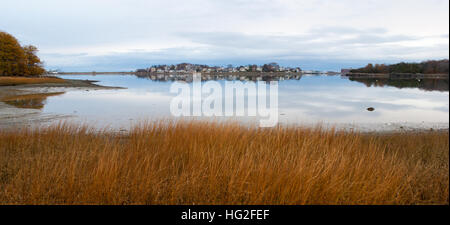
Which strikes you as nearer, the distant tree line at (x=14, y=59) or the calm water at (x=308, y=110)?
the calm water at (x=308, y=110)

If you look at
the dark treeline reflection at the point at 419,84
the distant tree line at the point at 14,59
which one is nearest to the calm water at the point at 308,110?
the dark treeline reflection at the point at 419,84

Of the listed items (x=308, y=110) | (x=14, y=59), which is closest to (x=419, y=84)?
(x=308, y=110)

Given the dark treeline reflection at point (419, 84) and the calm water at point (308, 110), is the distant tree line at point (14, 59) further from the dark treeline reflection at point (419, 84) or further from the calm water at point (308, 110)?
the dark treeline reflection at point (419, 84)

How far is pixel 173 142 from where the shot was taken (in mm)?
7512

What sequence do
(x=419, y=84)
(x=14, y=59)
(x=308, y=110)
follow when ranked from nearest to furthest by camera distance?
(x=308, y=110) → (x=14, y=59) → (x=419, y=84)

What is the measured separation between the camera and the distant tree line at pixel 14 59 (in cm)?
5575

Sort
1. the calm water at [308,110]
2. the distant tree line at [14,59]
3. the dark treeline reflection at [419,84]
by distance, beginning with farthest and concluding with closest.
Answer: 1. the dark treeline reflection at [419,84]
2. the distant tree line at [14,59]
3. the calm water at [308,110]

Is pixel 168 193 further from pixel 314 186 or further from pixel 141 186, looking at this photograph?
pixel 314 186

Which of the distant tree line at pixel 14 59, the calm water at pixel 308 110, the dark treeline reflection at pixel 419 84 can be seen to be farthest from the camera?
the dark treeline reflection at pixel 419 84

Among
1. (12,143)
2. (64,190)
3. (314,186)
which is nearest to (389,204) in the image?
(314,186)

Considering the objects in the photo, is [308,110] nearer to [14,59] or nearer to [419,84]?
[14,59]

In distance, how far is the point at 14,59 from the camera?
191ft

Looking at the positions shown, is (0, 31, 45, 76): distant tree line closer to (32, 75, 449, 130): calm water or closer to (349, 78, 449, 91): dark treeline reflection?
(32, 75, 449, 130): calm water

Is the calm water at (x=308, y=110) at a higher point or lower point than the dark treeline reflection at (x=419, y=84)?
lower
